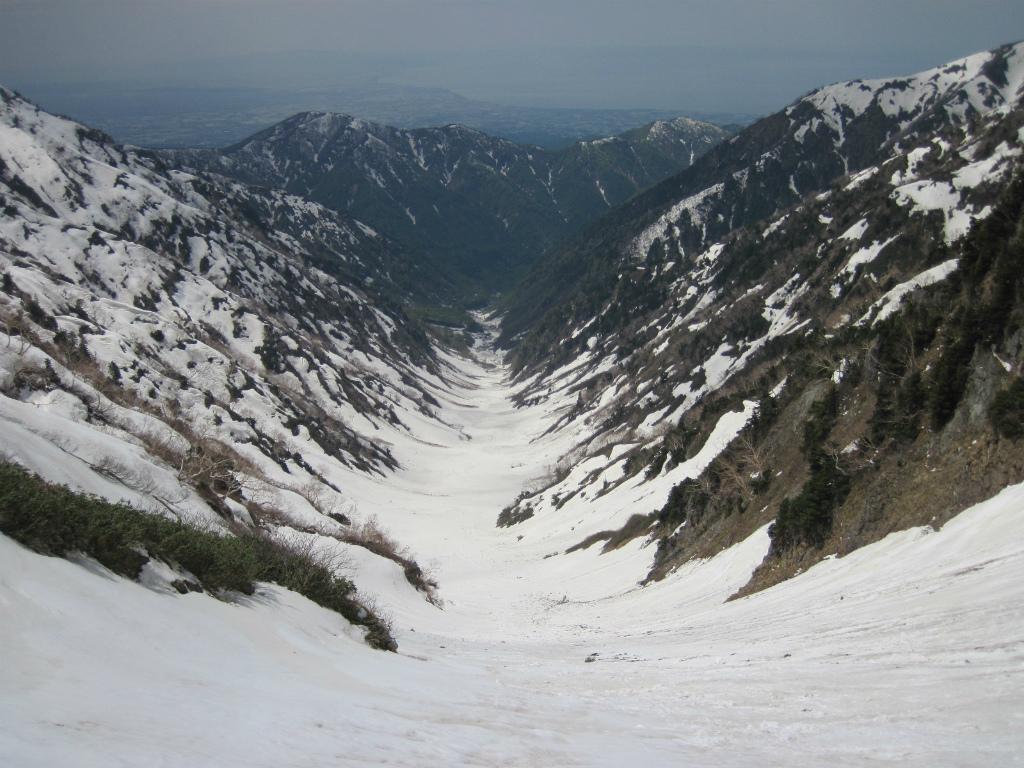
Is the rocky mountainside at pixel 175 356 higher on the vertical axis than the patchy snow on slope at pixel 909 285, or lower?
lower

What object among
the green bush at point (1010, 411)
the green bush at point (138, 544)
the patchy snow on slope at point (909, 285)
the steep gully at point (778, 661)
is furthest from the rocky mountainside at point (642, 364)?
the green bush at point (138, 544)

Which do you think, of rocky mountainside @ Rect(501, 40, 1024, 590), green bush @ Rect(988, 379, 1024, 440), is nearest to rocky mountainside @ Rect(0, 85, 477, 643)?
rocky mountainside @ Rect(501, 40, 1024, 590)

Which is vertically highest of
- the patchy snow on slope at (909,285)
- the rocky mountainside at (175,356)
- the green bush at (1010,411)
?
the patchy snow on slope at (909,285)

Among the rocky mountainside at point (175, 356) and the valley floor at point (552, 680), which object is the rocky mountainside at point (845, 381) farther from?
the rocky mountainside at point (175, 356)

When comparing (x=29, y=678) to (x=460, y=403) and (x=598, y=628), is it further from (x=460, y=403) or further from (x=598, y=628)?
(x=460, y=403)

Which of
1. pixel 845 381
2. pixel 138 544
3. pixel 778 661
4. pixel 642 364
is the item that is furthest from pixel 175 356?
pixel 778 661

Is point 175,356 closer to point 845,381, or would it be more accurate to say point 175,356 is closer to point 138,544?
point 138,544

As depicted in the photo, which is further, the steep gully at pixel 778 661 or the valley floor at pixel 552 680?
the steep gully at pixel 778 661
